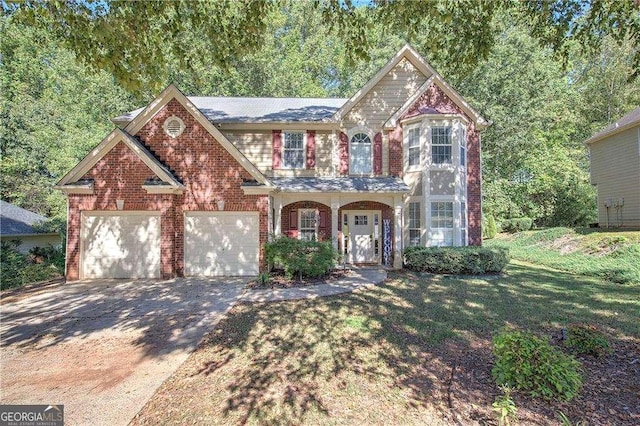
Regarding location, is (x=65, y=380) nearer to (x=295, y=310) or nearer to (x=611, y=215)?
(x=295, y=310)

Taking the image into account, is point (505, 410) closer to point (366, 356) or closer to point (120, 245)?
point (366, 356)

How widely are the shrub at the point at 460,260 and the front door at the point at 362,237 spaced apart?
7.39 feet

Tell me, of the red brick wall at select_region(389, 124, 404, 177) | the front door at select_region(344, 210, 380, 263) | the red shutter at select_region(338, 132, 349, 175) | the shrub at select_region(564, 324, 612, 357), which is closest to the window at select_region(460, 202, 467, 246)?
the red brick wall at select_region(389, 124, 404, 177)

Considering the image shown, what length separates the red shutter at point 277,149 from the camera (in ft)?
46.3

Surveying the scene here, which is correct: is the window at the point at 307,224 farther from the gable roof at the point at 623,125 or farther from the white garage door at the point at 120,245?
the gable roof at the point at 623,125

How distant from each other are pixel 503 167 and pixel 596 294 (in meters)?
17.6

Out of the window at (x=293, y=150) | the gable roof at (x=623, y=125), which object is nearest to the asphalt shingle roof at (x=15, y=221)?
the window at (x=293, y=150)

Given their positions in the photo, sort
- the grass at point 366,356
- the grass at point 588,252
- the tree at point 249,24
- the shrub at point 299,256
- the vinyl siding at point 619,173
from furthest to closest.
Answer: the vinyl siding at point 619,173
the grass at point 588,252
the shrub at point 299,256
the tree at point 249,24
the grass at point 366,356

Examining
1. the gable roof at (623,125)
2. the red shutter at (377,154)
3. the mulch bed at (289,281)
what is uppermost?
the gable roof at (623,125)

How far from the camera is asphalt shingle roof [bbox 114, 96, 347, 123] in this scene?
13883 mm

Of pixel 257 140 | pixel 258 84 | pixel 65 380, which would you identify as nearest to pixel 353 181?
pixel 257 140

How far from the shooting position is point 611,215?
59.9 ft

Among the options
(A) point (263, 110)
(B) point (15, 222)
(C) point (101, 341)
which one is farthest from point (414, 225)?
(B) point (15, 222)

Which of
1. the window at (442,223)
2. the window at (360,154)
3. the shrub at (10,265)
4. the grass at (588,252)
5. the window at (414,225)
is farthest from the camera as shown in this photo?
the window at (360,154)
